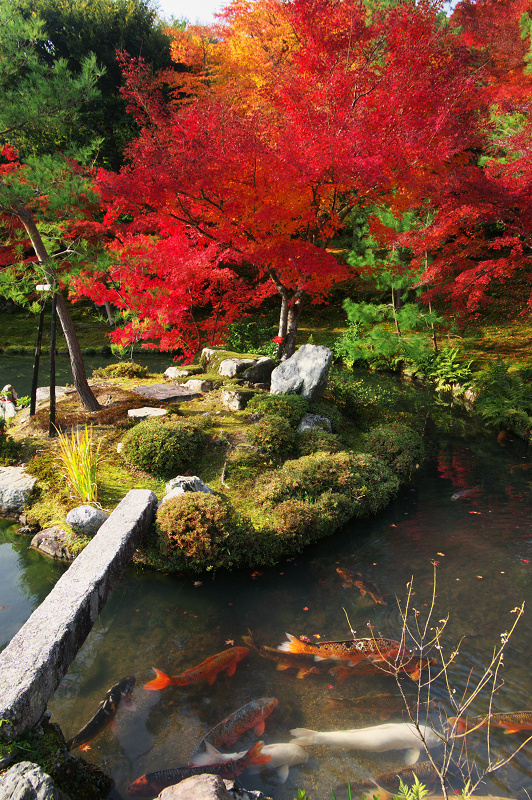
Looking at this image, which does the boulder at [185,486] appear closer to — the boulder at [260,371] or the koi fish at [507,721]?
the koi fish at [507,721]

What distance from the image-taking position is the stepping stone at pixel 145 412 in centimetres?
749

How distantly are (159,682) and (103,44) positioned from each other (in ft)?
79.9

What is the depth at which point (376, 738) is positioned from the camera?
3.25 m

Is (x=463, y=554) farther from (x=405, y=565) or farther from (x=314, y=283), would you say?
(x=314, y=283)

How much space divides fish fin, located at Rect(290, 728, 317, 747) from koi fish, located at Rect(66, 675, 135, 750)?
1229 millimetres

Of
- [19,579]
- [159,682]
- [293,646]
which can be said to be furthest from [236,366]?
[159,682]

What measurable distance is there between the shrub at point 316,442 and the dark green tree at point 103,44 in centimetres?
1684

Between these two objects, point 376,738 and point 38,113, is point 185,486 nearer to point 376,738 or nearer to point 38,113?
point 376,738

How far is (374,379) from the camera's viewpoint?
545 inches

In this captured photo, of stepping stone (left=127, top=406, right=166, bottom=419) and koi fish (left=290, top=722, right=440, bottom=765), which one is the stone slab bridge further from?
stepping stone (left=127, top=406, right=166, bottom=419)

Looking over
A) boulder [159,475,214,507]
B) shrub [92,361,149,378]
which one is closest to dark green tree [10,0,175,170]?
shrub [92,361,149,378]

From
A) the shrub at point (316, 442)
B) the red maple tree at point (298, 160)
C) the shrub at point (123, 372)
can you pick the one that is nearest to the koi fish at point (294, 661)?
the shrub at point (316, 442)

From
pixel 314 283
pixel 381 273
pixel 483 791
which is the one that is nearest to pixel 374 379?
pixel 381 273

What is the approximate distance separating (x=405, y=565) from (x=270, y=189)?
21.1 ft
